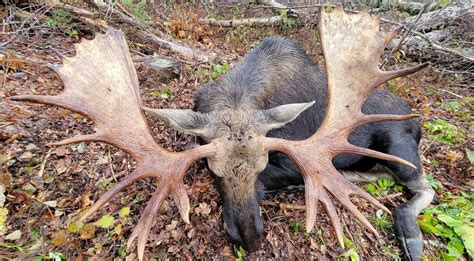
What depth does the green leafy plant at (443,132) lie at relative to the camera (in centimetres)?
448

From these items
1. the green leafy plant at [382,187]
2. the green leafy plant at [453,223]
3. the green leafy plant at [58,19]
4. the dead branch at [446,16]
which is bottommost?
the green leafy plant at [58,19]

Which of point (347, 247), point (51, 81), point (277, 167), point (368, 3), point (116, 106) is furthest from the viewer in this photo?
point (368, 3)

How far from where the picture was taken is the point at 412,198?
3.53 metres

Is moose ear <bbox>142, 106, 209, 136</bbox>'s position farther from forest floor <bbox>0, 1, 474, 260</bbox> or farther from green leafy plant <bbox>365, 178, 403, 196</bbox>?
green leafy plant <bbox>365, 178, 403, 196</bbox>

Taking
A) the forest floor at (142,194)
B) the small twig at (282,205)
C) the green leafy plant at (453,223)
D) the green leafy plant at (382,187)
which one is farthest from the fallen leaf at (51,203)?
the green leafy plant at (453,223)

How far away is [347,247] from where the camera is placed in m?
3.06

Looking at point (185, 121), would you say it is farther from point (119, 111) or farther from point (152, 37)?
point (152, 37)

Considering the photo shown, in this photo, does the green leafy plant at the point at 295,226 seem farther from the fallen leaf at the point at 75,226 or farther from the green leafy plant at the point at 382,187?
the fallen leaf at the point at 75,226

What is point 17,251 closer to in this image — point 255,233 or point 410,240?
point 255,233

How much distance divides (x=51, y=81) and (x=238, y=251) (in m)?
3.58

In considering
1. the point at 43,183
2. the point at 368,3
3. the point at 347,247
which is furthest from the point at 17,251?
the point at 368,3

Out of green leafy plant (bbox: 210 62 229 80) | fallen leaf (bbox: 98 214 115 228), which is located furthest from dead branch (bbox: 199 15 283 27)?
fallen leaf (bbox: 98 214 115 228)

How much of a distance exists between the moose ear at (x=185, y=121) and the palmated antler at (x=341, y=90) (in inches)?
23.4

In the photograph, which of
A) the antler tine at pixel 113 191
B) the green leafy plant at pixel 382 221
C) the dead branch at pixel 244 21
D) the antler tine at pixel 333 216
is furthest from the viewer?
the dead branch at pixel 244 21
